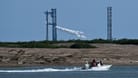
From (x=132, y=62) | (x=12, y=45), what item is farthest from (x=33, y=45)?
(x=132, y=62)

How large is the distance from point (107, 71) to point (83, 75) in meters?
10.1

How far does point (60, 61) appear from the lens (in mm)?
172875

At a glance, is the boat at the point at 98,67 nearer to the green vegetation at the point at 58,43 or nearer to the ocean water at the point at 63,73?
the ocean water at the point at 63,73

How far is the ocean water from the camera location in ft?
487

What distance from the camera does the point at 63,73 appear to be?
155 metres

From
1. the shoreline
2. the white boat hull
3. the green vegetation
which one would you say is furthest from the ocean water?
the green vegetation

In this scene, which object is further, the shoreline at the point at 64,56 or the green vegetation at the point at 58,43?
the green vegetation at the point at 58,43

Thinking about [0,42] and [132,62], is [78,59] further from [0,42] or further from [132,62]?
[0,42]

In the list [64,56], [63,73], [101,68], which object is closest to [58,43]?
[64,56]

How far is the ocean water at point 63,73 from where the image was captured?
148575mm

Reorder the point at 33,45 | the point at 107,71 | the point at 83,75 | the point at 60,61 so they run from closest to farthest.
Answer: the point at 83,75 < the point at 107,71 < the point at 60,61 < the point at 33,45

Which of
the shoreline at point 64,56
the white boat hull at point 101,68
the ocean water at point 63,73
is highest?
the shoreline at point 64,56

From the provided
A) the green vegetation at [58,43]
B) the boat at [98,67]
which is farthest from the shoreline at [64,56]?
the boat at [98,67]

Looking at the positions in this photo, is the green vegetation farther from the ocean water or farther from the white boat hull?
the white boat hull
